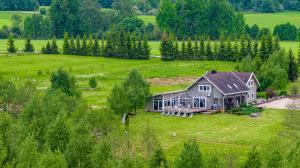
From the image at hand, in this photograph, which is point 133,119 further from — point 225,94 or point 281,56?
point 281,56

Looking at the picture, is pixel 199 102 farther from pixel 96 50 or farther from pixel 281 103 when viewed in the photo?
pixel 96 50

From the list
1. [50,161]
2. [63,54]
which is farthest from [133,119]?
[63,54]

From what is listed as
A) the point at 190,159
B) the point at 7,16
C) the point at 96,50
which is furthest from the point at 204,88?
the point at 7,16

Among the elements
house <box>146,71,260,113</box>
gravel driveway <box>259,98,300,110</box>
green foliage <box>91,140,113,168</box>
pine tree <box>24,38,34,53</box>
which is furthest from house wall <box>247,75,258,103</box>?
pine tree <box>24,38,34,53</box>

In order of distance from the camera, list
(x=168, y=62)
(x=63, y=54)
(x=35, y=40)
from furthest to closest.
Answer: (x=35, y=40) < (x=63, y=54) < (x=168, y=62)

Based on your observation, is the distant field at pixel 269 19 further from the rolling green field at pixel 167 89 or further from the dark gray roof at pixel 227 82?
the dark gray roof at pixel 227 82

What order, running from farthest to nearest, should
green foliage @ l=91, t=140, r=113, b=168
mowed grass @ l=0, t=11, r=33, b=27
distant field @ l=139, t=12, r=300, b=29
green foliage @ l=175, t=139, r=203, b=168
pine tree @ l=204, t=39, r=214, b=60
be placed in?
distant field @ l=139, t=12, r=300, b=29
mowed grass @ l=0, t=11, r=33, b=27
pine tree @ l=204, t=39, r=214, b=60
green foliage @ l=91, t=140, r=113, b=168
green foliage @ l=175, t=139, r=203, b=168

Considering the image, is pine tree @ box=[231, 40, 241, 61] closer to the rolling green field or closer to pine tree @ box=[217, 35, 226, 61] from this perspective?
pine tree @ box=[217, 35, 226, 61]
